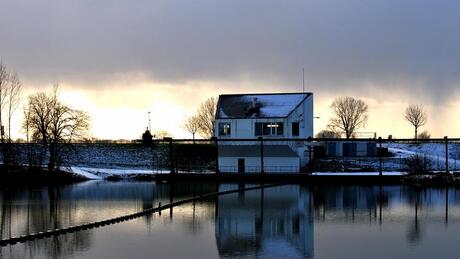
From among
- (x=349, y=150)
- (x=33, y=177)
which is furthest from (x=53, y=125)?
(x=349, y=150)

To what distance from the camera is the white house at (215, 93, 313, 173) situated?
54.0m

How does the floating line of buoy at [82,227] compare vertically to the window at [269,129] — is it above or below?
below

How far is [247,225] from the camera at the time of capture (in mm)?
23484

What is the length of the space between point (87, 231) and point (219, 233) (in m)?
4.81

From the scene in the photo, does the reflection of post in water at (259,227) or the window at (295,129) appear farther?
the window at (295,129)

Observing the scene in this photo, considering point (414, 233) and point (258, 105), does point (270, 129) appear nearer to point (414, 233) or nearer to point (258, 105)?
point (258, 105)

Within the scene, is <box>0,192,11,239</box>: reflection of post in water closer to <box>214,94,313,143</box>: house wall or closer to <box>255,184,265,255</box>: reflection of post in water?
<box>255,184,265,255</box>: reflection of post in water

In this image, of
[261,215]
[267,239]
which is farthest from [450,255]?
[261,215]

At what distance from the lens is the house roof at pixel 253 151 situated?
2125 inches

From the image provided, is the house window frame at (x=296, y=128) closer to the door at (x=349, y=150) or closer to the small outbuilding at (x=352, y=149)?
the small outbuilding at (x=352, y=149)

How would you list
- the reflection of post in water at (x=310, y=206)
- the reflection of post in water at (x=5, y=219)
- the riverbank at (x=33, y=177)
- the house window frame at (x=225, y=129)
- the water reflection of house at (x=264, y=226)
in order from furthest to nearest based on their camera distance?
the house window frame at (x=225, y=129)
the riverbank at (x=33, y=177)
the reflection of post in water at (x=310, y=206)
the reflection of post in water at (x=5, y=219)
the water reflection of house at (x=264, y=226)

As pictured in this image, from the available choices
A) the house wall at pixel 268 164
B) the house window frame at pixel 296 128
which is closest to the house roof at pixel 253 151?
the house wall at pixel 268 164

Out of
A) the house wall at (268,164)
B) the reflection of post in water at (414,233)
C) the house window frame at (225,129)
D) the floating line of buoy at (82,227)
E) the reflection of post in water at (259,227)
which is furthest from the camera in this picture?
the house window frame at (225,129)

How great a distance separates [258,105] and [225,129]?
406 centimetres
